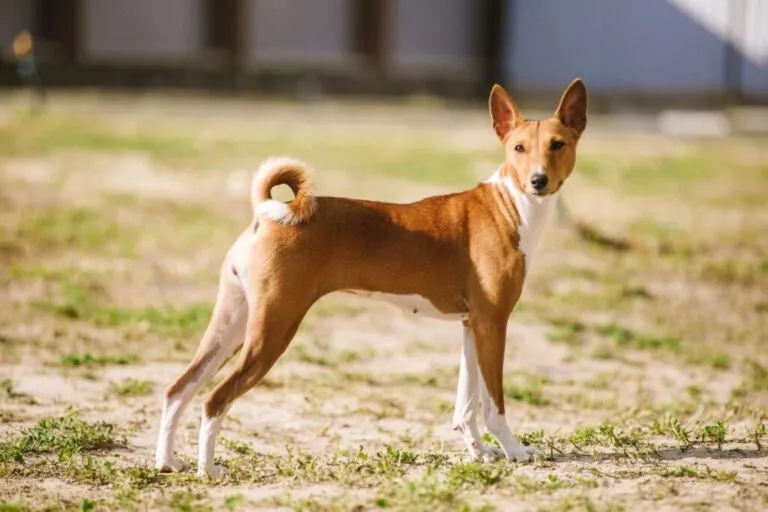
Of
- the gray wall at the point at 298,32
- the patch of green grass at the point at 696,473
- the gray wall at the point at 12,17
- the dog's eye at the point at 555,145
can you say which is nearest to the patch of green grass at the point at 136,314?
the dog's eye at the point at 555,145

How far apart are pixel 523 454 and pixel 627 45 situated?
16.5m

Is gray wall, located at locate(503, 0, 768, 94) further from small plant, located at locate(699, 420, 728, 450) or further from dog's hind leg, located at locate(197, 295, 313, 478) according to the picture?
dog's hind leg, located at locate(197, 295, 313, 478)

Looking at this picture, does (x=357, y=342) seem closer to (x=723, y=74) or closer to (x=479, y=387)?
(x=479, y=387)

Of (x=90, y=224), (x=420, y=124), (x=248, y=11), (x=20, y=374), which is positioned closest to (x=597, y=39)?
(x=420, y=124)

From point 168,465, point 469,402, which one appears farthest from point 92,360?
point 469,402

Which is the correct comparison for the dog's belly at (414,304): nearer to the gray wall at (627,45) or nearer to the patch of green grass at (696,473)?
the patch of green grass at (696,473)

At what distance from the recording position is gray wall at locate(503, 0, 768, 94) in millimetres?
20203

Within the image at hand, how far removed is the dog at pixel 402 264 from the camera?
5.22 metres

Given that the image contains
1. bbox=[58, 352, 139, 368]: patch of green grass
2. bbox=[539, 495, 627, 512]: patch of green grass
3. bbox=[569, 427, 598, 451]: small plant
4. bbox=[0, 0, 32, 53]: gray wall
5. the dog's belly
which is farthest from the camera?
bbox=[0, 0, 32, 53]: gray wall

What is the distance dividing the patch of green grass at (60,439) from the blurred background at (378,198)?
2 cm

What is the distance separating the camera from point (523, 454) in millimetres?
5551

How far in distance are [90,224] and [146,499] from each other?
690 cm

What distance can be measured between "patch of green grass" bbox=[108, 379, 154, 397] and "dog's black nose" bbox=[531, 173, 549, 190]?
8.68 feet

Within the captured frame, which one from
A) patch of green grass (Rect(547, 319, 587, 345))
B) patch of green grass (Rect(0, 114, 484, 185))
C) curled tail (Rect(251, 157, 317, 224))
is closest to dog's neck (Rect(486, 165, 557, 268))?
curled tail (Rect(251, 157, 317, 224))
